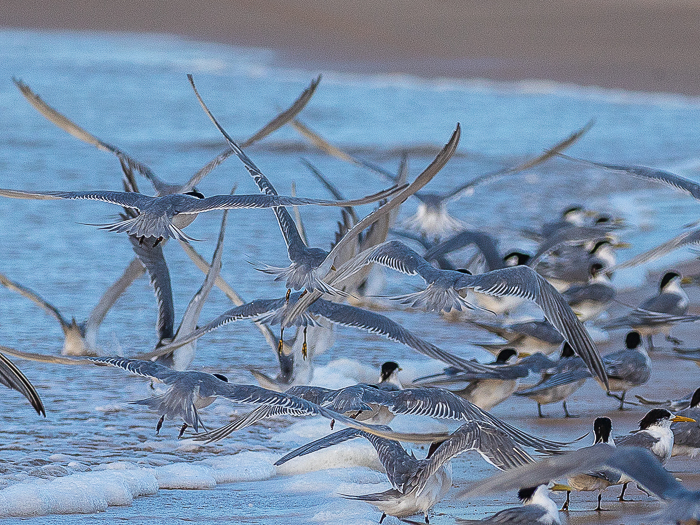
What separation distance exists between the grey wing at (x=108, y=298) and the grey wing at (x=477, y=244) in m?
2.20

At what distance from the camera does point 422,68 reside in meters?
35.2

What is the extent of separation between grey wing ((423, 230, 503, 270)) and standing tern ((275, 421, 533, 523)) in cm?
398

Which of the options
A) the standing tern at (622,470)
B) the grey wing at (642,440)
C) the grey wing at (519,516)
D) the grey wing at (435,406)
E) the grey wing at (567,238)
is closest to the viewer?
the standing tern at (622,470)

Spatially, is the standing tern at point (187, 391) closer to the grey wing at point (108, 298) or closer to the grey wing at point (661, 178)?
the grey wing at point (108, 298)

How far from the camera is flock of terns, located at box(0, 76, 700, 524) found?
13.3 ft

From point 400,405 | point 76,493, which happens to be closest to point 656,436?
point 400,405

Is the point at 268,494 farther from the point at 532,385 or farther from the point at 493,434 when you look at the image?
the point at 532,385

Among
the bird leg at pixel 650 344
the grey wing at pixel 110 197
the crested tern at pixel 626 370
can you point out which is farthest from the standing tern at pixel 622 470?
the bird leg at pixel 650 344

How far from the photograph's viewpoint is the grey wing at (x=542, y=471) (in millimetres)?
3014

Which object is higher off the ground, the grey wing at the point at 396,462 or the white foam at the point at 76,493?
the white foam at the point at 76,493

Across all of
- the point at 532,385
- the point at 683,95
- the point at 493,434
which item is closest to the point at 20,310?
the point at 532,385

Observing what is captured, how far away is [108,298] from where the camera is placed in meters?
7.06

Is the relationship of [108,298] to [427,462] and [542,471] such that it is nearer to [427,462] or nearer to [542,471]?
[427,462]

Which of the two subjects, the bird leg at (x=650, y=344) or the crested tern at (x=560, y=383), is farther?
the bird leg at (x=650, y=344)
